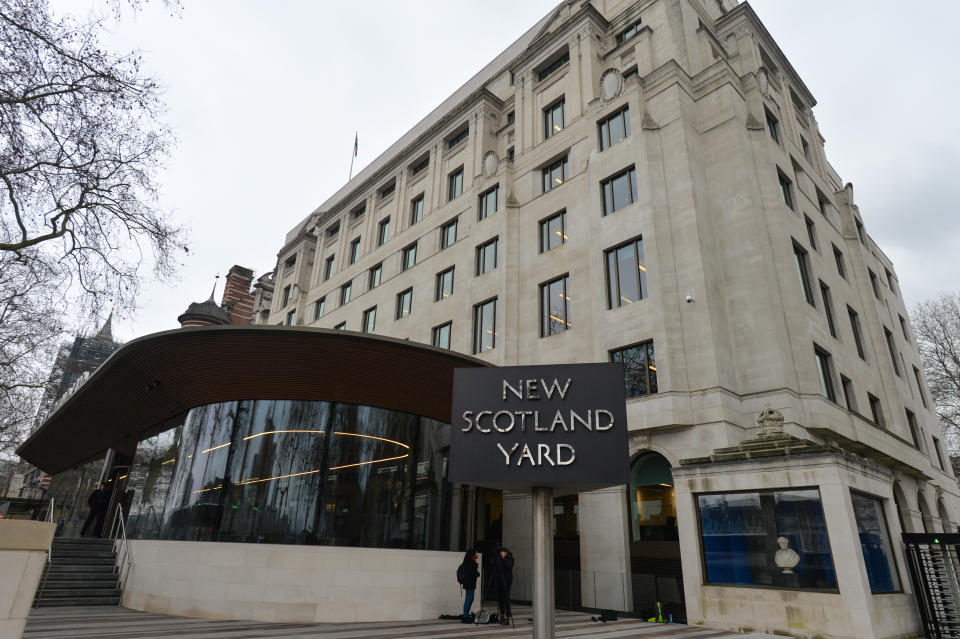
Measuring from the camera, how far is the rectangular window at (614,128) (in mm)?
27125

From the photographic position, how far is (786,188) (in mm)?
27297

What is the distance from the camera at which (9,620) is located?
263 inches

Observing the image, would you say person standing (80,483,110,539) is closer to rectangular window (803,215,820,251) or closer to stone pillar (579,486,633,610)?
stone pillar (579,486,633,610)

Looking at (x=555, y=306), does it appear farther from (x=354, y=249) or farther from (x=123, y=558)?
(x=354, y=249)

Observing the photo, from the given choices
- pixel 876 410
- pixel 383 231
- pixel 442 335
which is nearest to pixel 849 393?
pixel 876 410

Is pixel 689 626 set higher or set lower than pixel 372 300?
lower

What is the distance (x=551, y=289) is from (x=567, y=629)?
1711 cm

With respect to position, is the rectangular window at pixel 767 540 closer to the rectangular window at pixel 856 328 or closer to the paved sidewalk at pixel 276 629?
the paved sidewalk at pixel 276 629

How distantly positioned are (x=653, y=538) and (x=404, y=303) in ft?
77.9

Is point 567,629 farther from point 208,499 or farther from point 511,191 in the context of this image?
point 511,191

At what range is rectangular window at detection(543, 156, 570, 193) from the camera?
2989 centimetres

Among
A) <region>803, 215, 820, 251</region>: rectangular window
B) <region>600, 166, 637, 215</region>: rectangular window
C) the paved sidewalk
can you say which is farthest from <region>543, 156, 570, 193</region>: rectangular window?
the paved sidewalk

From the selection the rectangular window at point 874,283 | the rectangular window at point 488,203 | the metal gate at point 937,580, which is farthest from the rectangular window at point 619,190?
the rectangular window at point 874,283

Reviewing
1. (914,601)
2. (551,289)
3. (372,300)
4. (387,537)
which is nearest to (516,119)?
(551,289)
